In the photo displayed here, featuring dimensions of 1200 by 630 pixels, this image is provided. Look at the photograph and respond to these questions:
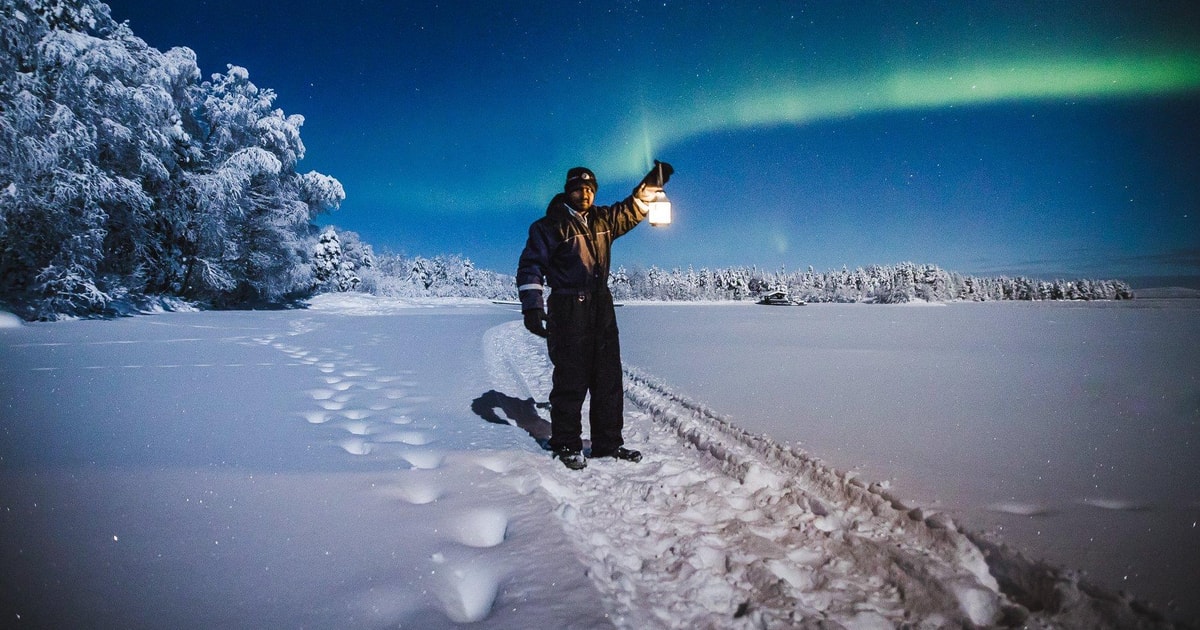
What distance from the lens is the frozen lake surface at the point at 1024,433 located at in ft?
5.86

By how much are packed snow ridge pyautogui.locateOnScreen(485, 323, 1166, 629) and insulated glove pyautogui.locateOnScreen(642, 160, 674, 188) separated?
1778 mm

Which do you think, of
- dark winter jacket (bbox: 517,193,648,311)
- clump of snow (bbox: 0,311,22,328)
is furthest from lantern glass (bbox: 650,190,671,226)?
clump of snow (bbox: 0,311,22,328)

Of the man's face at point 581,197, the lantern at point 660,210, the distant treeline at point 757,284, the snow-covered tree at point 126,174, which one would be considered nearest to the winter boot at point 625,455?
the lantern at point 660,210

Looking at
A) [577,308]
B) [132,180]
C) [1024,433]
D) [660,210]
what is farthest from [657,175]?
[132,180]

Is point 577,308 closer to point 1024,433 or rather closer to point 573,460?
point 573,460

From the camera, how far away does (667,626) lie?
145 centimetres

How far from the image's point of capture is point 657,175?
3004 mm

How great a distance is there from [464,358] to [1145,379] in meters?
7.93

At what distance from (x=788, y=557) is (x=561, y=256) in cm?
202

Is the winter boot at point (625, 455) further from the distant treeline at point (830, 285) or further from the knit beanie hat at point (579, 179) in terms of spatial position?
the distant treeline at point (830, 285)

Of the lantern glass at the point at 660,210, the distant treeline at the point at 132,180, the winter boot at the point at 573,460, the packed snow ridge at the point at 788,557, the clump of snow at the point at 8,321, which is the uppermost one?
the distant treeline at the point at 132,180

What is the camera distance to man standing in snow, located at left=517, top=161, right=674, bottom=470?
2959 millimetres

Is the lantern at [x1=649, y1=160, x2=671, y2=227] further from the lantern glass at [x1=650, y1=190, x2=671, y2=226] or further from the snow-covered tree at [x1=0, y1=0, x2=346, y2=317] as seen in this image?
the snow-covered tree at [x1=0, y1=0, x2=346, y2=317]

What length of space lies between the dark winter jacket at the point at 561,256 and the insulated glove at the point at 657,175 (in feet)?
1.41
